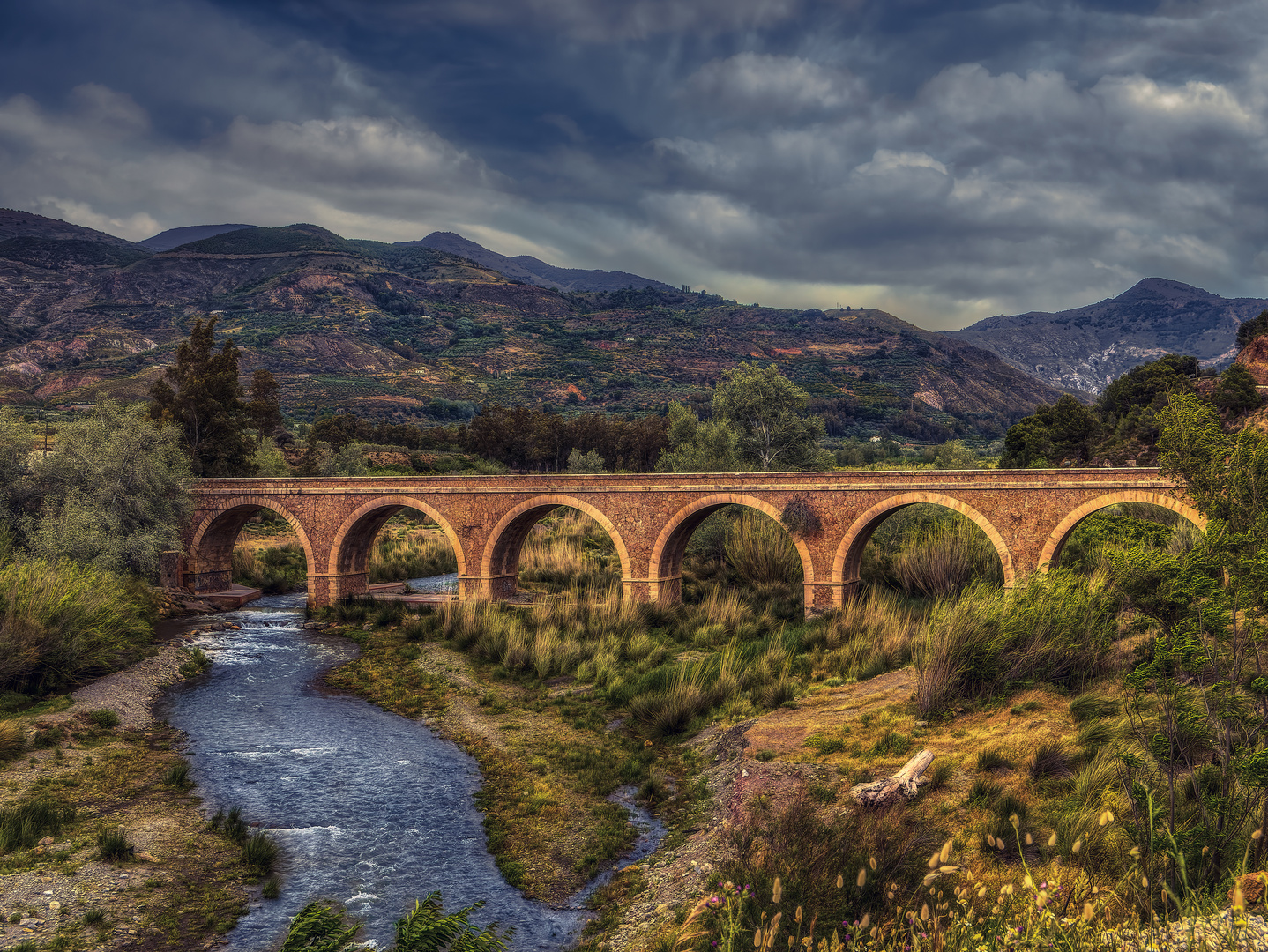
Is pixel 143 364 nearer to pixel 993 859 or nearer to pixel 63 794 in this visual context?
pixel 63 794

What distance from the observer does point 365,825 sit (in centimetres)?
1197

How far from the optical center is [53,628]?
17016 millimetres

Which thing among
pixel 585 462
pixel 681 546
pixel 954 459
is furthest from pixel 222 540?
pixel 954 459

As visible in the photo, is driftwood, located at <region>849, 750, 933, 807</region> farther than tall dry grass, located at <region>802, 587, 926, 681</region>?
No

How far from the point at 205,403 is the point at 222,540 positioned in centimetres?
687

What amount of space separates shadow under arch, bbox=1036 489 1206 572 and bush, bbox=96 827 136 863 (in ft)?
66.6

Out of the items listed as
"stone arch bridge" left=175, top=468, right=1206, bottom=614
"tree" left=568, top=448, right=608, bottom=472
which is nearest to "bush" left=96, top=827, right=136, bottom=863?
"stone arch bridge" left=175, top=468, right=1206, bottom=614

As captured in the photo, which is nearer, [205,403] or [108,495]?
[108,495]

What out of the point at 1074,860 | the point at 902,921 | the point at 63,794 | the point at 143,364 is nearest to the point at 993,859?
the point at 1074,860

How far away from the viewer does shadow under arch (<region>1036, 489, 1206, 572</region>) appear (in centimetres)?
2134

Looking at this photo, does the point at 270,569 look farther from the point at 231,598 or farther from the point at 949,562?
the point at 949,562

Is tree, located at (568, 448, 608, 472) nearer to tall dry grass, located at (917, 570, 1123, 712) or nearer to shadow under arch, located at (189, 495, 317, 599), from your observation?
shadow under arch, located at (189, 495, 317, 599)

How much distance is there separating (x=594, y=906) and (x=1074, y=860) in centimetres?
526

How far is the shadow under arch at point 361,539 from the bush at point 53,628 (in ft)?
33.1
